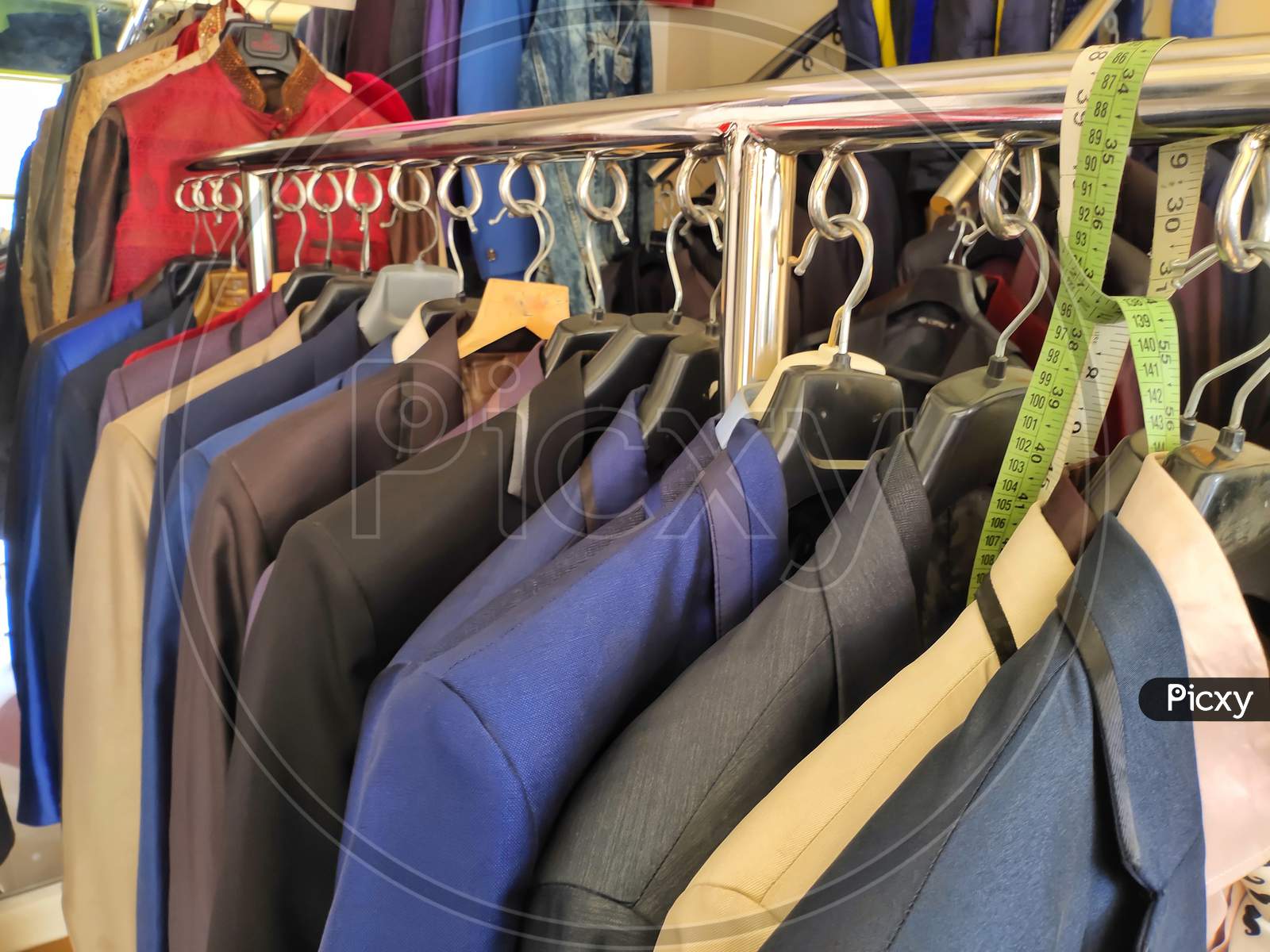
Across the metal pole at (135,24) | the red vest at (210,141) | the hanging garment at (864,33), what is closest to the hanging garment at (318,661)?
the red vest at (210,141)

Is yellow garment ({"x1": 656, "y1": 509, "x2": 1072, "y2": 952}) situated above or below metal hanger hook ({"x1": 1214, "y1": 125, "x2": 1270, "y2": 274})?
below

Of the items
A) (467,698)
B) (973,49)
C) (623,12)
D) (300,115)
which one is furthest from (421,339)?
(623,12)

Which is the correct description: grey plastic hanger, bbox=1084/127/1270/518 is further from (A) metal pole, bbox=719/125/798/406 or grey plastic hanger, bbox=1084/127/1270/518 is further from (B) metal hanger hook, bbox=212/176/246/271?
(B) metal hanger hook, bbox=212/176/246/271

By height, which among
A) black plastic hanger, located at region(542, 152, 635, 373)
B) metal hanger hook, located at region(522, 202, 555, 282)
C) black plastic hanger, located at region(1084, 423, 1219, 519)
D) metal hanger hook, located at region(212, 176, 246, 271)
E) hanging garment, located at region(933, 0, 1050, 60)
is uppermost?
hanging garment, located at region(933, 0, 1050, 60)

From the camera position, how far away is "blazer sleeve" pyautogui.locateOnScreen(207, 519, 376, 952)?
1.49 ft

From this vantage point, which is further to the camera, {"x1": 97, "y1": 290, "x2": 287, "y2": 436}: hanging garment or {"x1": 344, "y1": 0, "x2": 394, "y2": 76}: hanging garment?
{"x1": 344, "y1": 0, "x2": 394, "y2": 76}: hanging garment

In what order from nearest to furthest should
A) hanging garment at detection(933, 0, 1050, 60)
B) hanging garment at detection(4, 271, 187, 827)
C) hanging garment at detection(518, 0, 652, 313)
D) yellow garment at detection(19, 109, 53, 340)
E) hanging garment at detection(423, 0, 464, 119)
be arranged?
1. hanging garment at detection(4, 271, 187, 827)
2. hanging garment at detection(933, 0, 1050, 60)
3. yellow garment at detection(19, 109, 53, 340)
4. hanging garment at detection(518, 0, 652, 313)
5. hanging garment at detection(423, 0, 464, 119)

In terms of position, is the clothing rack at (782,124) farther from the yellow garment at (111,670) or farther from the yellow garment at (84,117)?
the yellow garment at (84,117)

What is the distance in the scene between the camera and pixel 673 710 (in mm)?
330

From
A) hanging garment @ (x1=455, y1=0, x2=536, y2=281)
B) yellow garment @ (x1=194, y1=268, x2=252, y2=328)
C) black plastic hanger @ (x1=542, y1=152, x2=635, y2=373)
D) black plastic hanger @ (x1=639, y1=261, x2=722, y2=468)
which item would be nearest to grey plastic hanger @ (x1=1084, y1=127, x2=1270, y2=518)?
black plastic hanger @ (x1=639, y1=261, x2=722, y2=468)

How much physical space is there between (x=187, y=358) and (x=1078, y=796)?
811 millimetres

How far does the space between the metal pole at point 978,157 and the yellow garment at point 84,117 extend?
3.46 ft

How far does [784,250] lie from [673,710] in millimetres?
299

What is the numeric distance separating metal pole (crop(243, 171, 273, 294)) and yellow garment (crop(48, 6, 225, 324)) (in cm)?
31
